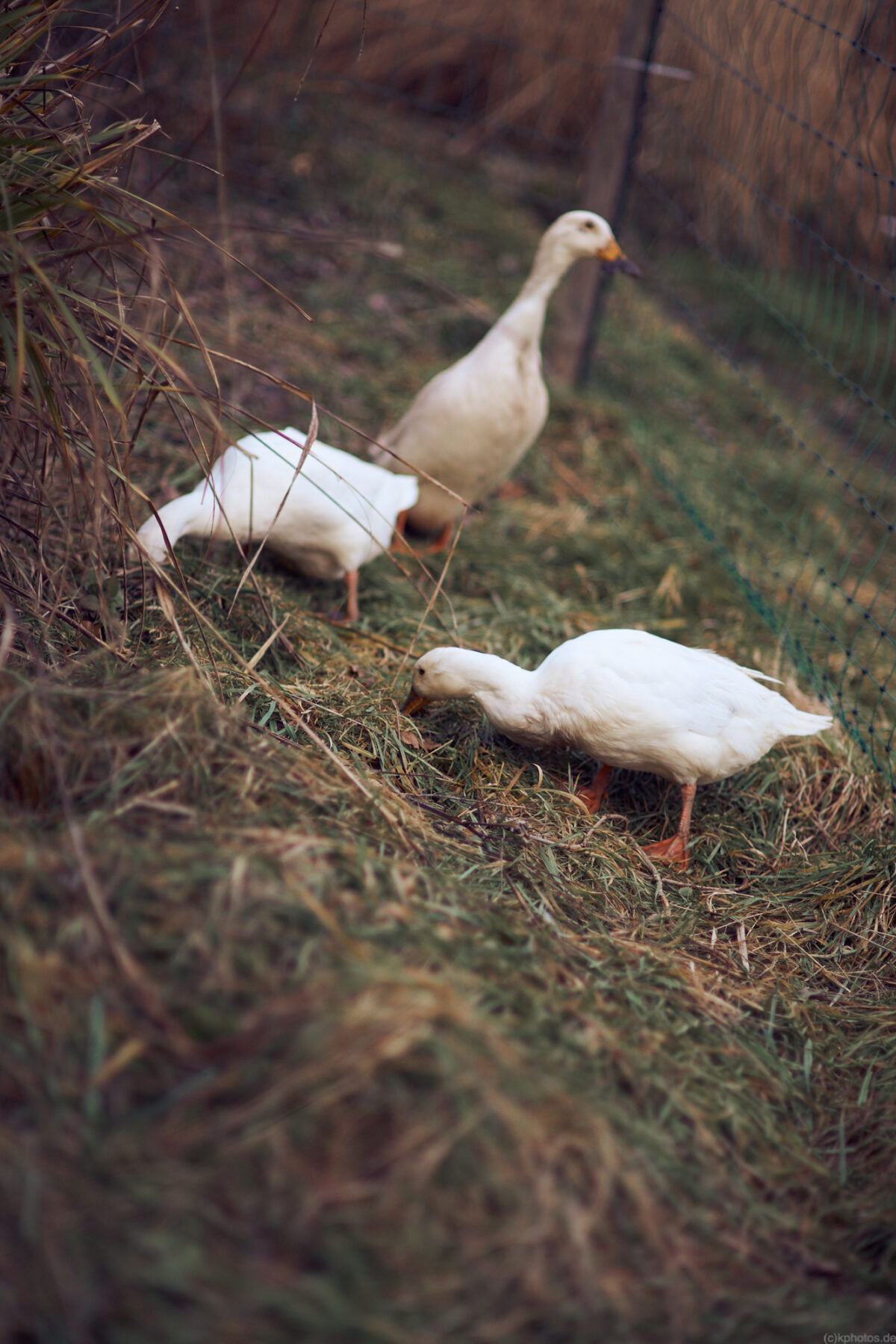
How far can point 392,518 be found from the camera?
11.6 ft

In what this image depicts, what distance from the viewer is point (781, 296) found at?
7082 mm

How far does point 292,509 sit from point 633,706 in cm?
123

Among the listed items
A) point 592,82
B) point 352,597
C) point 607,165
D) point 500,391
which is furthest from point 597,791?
point 592,82

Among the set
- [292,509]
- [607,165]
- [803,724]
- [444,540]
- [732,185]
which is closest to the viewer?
[803,724]

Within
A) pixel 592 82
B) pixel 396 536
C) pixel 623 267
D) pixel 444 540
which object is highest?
pixel 592 82

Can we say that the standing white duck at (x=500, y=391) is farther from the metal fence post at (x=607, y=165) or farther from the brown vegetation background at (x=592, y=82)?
the brown vegetation background at (x=592, y=82)

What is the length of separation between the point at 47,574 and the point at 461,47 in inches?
271

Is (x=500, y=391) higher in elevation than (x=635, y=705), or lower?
higher

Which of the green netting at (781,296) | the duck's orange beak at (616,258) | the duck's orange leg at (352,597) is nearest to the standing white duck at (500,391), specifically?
the duck's orange beak at (616,258)

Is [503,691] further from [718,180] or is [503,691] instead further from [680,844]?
[718,180]

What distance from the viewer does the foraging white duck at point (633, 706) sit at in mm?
2467

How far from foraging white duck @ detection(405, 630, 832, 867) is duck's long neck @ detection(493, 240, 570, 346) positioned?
178 cm

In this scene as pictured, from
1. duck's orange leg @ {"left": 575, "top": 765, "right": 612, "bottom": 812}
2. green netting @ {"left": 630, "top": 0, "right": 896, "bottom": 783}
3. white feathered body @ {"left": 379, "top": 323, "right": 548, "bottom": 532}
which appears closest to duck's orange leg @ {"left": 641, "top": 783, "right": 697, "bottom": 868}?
duck's orange leg @ {"left": 575, "top": 765, "right": 612, "bottom": 812}

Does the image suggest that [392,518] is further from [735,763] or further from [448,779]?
[735,763]
